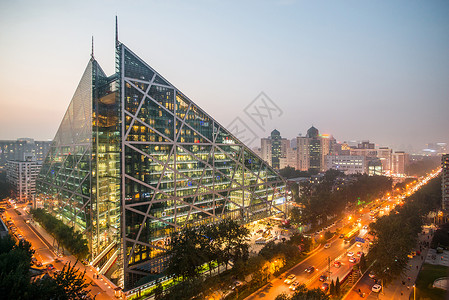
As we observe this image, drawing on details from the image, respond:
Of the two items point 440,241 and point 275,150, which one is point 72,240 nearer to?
point 440,241

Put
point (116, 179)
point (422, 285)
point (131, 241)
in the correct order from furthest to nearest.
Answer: point (116, 179) < point (131, 241) < point (422, 285)

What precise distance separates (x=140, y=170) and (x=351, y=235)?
41.2 metres

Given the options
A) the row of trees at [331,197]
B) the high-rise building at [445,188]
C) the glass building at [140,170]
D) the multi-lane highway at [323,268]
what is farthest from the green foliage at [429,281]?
the high-rise building at [445,188]

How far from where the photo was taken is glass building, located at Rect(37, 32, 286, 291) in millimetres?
32938

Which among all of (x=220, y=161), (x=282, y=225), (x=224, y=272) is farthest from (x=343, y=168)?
(x=224, y=272)

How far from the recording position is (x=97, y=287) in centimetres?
3086

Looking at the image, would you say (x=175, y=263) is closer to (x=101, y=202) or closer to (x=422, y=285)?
(x=101, y=202)

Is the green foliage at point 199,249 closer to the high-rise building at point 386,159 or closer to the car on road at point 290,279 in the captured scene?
the car on road at point 290,279

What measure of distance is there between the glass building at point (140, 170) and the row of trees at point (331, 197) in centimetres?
1142

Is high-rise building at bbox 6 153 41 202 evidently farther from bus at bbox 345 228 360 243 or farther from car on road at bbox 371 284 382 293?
car on road at bbox 371 284 382 293

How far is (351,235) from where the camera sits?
48781 millimetres

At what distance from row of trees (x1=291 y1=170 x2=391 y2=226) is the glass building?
11416 mm

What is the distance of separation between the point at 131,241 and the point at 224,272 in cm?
1261

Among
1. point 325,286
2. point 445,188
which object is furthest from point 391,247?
point 445,188
